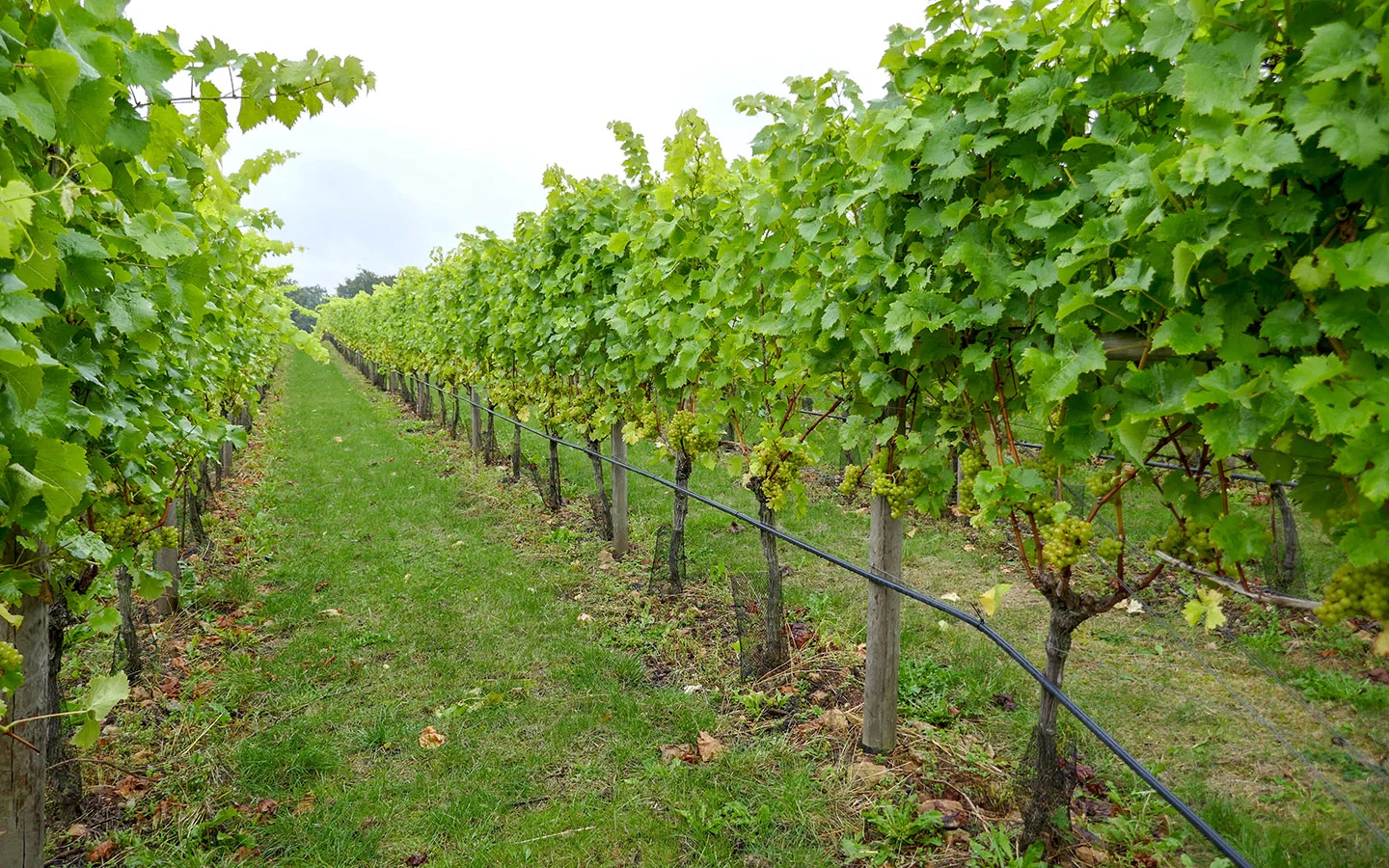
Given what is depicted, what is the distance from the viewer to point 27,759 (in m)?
2.52

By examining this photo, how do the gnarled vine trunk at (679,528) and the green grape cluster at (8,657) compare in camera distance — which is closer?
the green grape cluster at (8,657)

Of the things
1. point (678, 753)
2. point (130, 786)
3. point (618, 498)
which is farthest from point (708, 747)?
point (618, 498)

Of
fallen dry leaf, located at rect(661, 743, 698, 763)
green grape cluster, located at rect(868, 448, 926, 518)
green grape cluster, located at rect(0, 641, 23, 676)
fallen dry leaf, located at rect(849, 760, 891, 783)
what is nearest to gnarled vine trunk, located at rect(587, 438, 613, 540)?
fallen dry leaf, located at rect(661, 743, 698, 763)

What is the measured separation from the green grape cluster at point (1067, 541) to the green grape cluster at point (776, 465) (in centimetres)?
183

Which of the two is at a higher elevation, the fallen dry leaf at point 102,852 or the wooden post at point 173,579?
the wooden post at point 173,579

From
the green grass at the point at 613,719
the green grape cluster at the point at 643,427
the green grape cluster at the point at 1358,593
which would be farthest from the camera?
the green grape cluster at the point at 643,427

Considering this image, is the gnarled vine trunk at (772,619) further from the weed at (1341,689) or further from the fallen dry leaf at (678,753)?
the weed at (1341,689)

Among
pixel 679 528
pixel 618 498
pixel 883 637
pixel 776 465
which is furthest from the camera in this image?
pixel 618 498

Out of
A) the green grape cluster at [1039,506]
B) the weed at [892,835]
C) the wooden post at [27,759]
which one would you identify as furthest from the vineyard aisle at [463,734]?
the green grape cluster at [1039,506]

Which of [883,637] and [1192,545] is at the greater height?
[1192,545]

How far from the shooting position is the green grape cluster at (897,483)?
3139mm

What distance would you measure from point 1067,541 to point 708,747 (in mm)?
2245

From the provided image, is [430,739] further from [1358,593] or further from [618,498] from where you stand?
[1358,593]

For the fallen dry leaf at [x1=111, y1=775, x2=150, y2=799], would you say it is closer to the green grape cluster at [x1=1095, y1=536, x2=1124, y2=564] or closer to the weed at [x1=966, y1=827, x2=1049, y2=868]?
the weed at [x1=966, y1=827, x2=1049, y2=868]
